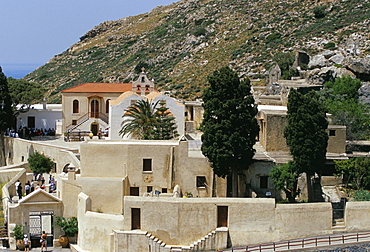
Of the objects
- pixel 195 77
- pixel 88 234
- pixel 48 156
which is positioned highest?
pixel 195 77

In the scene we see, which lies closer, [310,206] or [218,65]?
[310,206]

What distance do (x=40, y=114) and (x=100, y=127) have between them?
20.4 feet

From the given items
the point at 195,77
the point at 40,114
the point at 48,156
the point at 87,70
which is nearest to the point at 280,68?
the point at 195,77

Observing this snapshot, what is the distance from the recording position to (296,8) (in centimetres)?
10212

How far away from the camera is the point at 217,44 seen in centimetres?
10338

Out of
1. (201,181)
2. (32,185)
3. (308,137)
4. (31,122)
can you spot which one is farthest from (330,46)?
(32,185)

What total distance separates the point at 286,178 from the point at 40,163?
64.4ft

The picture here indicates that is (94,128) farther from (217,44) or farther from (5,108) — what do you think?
(217,44)

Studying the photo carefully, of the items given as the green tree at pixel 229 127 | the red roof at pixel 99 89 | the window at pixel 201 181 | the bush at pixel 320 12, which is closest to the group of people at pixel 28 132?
the red roof at pixel 99 89

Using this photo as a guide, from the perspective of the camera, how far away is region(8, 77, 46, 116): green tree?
62.6 m

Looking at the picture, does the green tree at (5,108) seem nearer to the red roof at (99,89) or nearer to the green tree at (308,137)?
the red roof at (99,89)

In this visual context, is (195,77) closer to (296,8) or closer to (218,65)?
(218,65)

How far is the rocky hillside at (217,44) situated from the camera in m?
84.5

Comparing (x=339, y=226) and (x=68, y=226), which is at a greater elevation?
(x=339, y=226)
